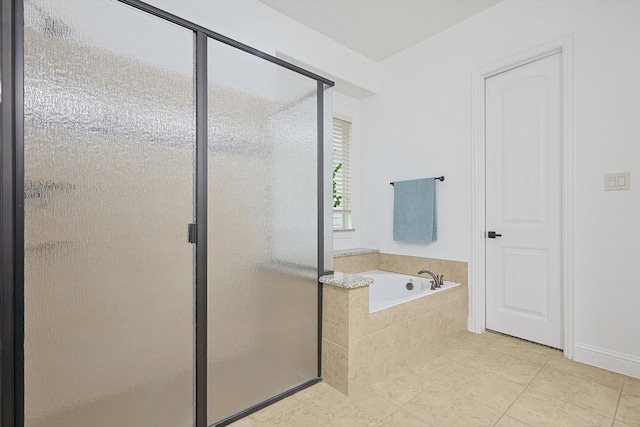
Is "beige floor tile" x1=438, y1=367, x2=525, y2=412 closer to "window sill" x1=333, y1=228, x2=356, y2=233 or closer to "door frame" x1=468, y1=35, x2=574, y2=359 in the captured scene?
"door frame" x1=468, y1=35, x2=574, y2=359

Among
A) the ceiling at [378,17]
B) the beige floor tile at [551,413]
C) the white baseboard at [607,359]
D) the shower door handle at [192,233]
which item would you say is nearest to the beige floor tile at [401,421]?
the beige floor tile at [551,413]

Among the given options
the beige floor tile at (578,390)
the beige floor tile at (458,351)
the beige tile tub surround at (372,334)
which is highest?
the beige tile tub surround at (372,334)

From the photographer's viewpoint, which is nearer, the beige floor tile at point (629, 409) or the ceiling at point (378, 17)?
the beige floor tile at point (629, 409)

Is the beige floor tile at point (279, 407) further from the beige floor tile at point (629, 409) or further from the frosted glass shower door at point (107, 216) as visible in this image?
the beige floor tile at point (629, 409)

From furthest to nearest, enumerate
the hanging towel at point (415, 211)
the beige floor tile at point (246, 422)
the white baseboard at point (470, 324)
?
the hanging towel at point (415, 211), the white baseboard at point (470, 324), the beige floor tile at point (246, 422)

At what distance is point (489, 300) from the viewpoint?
2.71 m

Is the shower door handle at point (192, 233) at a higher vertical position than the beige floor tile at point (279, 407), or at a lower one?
higher

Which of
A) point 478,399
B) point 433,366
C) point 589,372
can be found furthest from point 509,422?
point 589,372

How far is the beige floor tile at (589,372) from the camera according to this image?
189 centimetres

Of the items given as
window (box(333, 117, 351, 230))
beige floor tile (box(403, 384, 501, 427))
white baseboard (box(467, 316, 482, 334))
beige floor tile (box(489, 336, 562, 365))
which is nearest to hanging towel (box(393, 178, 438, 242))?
window (box(333, 117, 351, 230))

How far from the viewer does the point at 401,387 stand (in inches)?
73.4

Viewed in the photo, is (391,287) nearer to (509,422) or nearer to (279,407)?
(509,422)

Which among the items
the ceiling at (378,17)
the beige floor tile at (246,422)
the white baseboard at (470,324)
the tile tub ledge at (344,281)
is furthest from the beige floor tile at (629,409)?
the ceiling at (378,17)

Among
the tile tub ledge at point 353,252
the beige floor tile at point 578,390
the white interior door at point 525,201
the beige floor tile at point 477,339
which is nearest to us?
the beige floor tile at point 578,390
